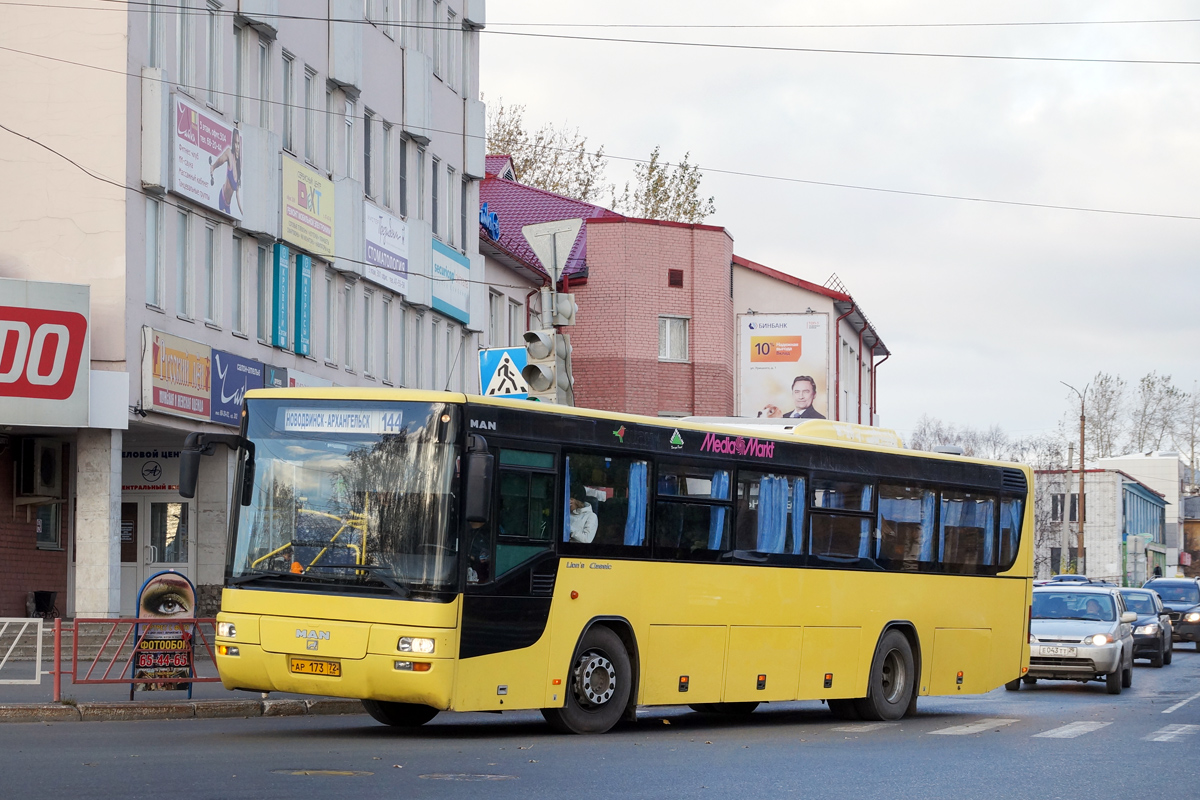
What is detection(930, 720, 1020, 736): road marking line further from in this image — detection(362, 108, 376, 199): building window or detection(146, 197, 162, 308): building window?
detection(362, 108, 376, 199): building window

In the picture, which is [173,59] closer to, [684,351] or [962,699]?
[962,699]

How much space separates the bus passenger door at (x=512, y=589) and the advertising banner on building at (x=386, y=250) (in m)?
20.4

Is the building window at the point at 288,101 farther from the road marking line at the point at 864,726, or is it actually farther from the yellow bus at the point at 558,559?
the road marking line at the point at 864,726

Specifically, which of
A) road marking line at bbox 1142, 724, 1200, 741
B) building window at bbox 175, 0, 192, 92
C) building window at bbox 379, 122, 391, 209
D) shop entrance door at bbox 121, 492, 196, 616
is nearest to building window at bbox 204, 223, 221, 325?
building window at bbox 175, 0, 192, 92

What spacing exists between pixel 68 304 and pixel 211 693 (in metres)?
8.08

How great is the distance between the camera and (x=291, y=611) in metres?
13.5

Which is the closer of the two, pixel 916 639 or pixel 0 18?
pixel 916 639

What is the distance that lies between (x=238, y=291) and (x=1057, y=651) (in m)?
14.8

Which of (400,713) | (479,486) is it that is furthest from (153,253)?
(479,486)

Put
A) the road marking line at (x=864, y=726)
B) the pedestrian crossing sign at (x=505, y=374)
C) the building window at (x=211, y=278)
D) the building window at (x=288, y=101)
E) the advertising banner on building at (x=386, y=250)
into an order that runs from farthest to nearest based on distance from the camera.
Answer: the advertising banner on building at (x=386, y=250), the building window at (x=288, y=101), the building window at (x=211, y=278), the pedestrian crossing sign at (x=505, y=374), the road marking line at (x=864, y=726)

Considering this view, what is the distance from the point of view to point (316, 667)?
13375 mm

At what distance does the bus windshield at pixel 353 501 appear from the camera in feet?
43.6

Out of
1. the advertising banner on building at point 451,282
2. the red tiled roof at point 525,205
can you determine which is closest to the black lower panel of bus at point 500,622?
the advertising banner on building at point 451,282

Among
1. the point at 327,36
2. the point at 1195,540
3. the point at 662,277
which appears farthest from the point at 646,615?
the point at 1195,540
